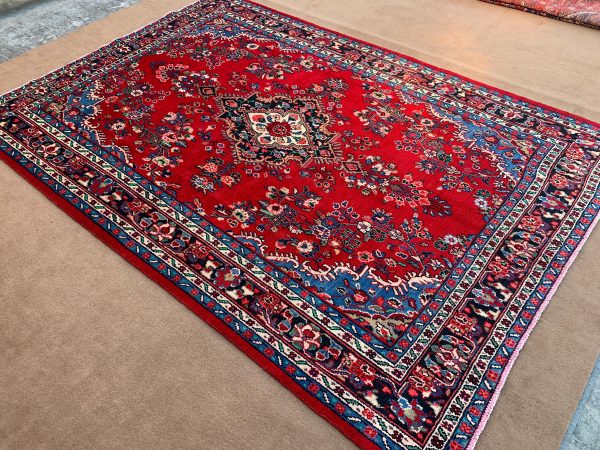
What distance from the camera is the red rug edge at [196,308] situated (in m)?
1.72

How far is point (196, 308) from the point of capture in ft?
6.63

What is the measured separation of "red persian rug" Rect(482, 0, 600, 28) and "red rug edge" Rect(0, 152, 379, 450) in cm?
335

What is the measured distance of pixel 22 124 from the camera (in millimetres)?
2822

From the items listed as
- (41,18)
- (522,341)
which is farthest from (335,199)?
(41,18)

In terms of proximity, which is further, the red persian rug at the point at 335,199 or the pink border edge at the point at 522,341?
the red persian rug at the point at 335,199

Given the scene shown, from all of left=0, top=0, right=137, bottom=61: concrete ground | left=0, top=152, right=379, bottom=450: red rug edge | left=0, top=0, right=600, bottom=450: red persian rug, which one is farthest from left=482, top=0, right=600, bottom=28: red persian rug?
left=0, top=152, right=379, bottom=450: red rug edge

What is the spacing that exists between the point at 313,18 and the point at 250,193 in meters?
1.86

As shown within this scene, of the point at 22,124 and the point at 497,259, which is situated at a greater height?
the point at 497,259

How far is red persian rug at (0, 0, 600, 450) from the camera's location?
1.88 meters

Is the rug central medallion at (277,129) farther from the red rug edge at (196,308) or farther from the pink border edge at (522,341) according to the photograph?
the pink border edge at (522,341)

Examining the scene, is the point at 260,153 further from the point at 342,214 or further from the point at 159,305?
the point at 159,305

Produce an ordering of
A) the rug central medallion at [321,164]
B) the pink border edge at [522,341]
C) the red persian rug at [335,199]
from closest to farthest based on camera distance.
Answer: the pink border edge at [522,341] → the red persian rug at [335,199] → the rug central medallion at [321,164]

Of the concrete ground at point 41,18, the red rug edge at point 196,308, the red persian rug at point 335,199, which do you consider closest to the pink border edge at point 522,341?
the red persian rug at point 335,199

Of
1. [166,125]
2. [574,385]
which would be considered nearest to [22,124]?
[166,125]
